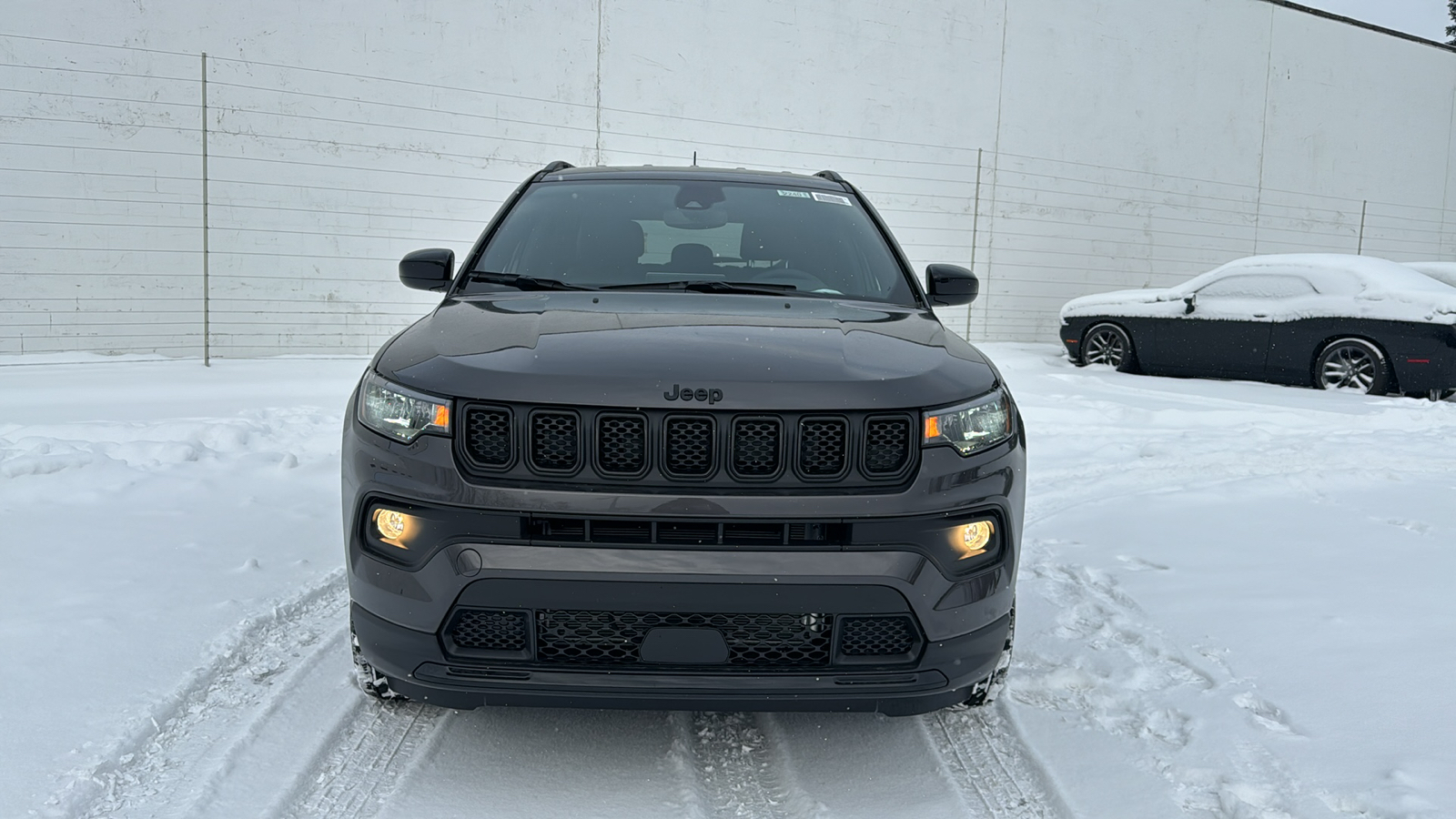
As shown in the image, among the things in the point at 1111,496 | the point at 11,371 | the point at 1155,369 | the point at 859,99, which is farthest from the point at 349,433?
the point at 859,99

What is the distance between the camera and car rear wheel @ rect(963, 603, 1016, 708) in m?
2.63

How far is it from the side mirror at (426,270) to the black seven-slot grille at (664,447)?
57.5 inches

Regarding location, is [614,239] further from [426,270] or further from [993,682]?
[993,682]

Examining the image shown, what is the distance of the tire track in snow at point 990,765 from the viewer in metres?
2.48

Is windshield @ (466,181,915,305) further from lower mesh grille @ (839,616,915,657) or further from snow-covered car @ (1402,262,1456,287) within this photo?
snow-covered car @ (1402,262,1456,287)

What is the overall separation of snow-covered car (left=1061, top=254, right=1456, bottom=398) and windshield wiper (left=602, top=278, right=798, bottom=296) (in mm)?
9283

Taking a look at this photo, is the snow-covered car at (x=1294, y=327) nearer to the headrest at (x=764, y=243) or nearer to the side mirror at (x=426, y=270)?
the headrest at (x=764, y=243)

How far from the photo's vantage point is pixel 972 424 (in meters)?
2.52

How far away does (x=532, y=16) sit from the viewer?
38.6 ft

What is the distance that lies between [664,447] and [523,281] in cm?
Result: 134

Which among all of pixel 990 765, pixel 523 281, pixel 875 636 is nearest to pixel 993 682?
pixel 990 765

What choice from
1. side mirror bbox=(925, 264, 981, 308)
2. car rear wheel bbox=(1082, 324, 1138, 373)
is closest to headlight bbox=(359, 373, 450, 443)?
side mirror bbox=(925, 264, 981, 308)

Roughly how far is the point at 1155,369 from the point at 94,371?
36.6 feet

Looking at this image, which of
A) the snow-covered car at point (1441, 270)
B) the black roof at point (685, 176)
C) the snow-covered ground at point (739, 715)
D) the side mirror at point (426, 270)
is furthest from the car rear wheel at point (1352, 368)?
the side mirror at point (426, 270)
